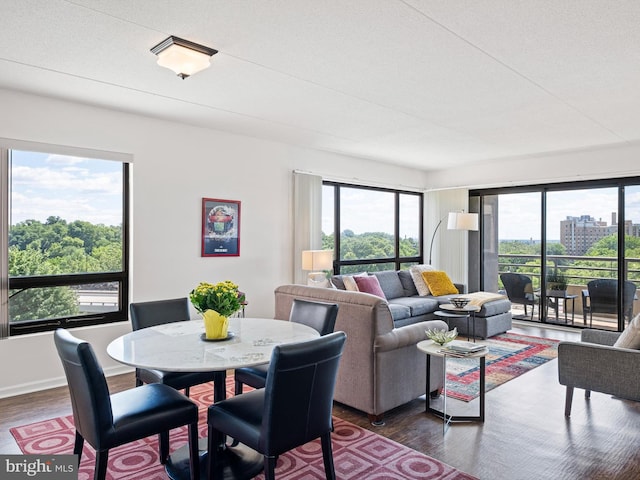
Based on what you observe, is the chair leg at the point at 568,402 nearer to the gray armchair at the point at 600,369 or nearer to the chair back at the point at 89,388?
the gray armchair at the point at 600,369

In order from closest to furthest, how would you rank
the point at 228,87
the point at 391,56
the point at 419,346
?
the point at 391,56, the point at 419,346, the point at 228,87

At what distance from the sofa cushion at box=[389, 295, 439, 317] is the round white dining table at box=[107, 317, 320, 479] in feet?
10.2

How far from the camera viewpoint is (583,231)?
6.29 metres

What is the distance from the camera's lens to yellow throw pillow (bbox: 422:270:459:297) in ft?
21.5

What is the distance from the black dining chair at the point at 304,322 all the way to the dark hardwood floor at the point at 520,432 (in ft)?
2.54

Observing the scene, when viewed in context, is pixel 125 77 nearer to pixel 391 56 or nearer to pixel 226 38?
pixel 226 38

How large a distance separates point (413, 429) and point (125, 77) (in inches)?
131

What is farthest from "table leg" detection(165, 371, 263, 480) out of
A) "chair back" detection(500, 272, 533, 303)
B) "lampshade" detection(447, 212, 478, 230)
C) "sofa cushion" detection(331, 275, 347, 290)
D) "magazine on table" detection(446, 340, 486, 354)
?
"chair back" detection(500, 272, 533, 303)

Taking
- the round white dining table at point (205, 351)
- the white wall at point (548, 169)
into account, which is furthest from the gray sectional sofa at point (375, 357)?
the white wall at point (548, 169)

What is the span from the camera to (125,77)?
336 centimetres

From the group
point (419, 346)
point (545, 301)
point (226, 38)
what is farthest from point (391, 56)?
point (545, 301)

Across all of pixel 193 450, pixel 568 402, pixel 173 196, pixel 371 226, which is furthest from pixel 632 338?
pixel 371 226

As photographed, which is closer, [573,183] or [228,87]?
[228,87]

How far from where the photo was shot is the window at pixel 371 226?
→ 6.47 metres
